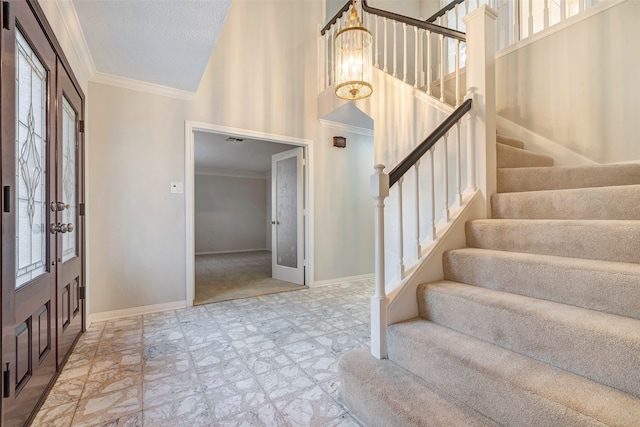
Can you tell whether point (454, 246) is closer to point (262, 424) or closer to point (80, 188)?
point (262, 424)

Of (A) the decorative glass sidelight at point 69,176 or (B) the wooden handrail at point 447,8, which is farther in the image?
(B) the wooden handrail at point 447,8

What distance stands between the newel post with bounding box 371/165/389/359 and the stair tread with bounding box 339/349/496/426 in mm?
73

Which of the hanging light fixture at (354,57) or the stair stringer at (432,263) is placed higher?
the hanging light fixture at (354,57)

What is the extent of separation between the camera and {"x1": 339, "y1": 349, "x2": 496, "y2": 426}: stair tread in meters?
1.13

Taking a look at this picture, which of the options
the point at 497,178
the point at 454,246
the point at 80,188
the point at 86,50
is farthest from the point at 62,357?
the point at 497,178

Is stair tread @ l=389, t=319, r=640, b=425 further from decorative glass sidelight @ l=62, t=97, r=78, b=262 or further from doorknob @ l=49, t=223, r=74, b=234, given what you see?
decorative glass sidelight @ l=62, t=97, r=78, b=262

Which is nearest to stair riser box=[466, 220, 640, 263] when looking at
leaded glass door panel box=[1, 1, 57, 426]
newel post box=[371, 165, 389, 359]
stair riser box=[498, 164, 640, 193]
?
stair riser box=[498, 164, 640, 193]

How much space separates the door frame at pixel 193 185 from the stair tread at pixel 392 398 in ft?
7.61

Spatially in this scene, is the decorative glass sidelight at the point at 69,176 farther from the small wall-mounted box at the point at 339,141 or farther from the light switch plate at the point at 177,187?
the small wall-mounted box at the point at 339,141

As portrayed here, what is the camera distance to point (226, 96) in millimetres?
3545

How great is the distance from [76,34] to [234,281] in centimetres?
337

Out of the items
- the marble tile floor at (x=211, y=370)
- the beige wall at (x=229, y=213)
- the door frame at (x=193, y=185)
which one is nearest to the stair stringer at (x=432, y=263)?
the marble tile floor at (x=211, y=370)

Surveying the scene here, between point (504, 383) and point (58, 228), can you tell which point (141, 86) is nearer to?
point (58, 228)

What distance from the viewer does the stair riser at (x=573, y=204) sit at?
1569mm
